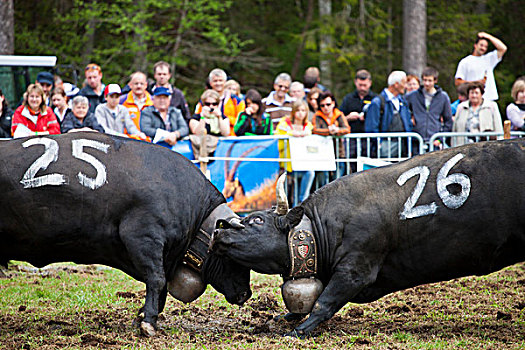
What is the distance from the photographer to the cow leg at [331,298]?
19.1ft

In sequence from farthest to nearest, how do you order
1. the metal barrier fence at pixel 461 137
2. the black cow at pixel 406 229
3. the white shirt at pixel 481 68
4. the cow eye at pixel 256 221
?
1. the white shirt at pixel 481 68
2. the metal barrier fence at pixel 461 137
3. the cow eye at pixel 256 221
4. the black cow at pixel 406 229

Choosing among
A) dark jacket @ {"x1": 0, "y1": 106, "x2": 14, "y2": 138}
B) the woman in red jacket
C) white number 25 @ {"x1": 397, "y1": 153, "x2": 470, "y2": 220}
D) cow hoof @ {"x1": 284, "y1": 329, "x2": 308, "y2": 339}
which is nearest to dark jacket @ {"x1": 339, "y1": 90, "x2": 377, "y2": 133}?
the woman in red jacket

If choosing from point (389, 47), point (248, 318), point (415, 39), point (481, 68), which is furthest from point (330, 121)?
point (389, 47)

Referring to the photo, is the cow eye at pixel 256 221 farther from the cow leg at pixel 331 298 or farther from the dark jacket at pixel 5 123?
the dark jacket at pixel 5 123

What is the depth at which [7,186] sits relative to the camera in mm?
5754

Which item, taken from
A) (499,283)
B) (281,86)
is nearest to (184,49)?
(281,86)

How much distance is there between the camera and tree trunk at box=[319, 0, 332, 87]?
22016 mm

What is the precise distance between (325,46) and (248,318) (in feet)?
53.6

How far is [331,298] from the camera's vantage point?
582cm

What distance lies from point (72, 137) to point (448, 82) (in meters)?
19.7

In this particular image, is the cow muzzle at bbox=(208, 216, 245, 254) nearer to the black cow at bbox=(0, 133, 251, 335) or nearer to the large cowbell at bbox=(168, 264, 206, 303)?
the black cow at bbox=(0, 133, 251, 335)

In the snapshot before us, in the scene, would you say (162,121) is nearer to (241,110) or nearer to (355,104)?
(241,110)

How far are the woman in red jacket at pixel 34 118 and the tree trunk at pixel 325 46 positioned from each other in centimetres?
1297

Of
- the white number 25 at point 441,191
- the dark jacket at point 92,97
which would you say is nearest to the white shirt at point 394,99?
the dark jacket at point 92,97
